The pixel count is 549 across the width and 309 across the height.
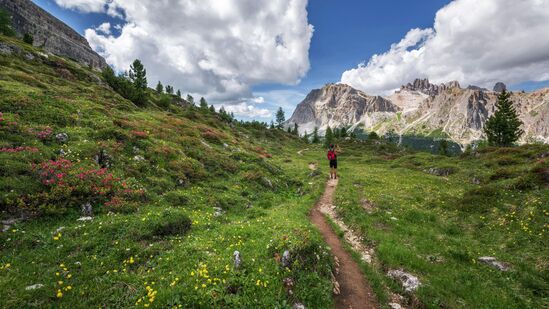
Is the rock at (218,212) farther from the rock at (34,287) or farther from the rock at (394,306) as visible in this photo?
the rock at (394,306)

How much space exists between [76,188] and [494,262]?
22.9 meters

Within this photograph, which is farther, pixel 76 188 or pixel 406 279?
pixel 76 188

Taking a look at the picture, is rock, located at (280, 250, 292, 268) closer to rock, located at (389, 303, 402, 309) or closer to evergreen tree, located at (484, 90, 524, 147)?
rock, located at (389, 303, 402, 309)

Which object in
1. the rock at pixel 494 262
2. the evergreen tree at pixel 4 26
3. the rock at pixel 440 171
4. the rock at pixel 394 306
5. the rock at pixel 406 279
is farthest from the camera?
the evergreen tree at pixel 4 26

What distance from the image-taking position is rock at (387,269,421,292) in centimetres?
1113

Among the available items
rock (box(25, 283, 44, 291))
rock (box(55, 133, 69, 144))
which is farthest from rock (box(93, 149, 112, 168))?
rock (box(25, 283, 44, 291))

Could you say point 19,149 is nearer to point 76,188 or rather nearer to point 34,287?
point 76,188

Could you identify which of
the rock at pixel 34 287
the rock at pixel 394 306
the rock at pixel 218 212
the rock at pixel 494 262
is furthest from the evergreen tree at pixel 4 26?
the rock at pixel 494 262

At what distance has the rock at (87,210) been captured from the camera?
13.7m

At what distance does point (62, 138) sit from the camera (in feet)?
64.7

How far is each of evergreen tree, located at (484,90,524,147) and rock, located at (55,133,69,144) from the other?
9960cm

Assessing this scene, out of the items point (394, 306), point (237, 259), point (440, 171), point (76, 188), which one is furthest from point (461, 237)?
point (440, 171)

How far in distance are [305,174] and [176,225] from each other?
24.9m

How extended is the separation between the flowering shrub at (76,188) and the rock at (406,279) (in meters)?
15.6
